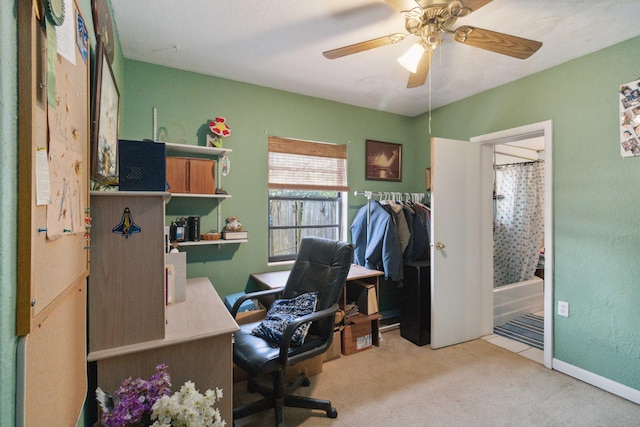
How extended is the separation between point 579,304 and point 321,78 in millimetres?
2839

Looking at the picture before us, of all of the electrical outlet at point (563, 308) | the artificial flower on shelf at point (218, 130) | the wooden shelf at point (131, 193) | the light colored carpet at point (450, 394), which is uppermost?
the artificial flower on shelf at point (218, 130)

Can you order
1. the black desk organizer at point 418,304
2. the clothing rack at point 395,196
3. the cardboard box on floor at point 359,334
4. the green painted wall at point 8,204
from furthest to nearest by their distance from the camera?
the clothing rack at point 395,196
the black desk organizer at point 418,304
the cardboard box on floor at point 359,334
the green painted wall at point 8,204

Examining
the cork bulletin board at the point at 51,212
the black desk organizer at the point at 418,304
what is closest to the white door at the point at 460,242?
the black desk organizer at the point at 418,304

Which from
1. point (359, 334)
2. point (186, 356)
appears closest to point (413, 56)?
point (186, 356)

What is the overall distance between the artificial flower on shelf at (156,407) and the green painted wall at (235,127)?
166 centimetres

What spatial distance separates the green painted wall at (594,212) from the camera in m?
2.11

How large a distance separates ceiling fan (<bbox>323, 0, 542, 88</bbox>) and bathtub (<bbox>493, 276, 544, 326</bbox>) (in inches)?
109

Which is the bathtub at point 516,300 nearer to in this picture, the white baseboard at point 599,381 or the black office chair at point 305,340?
the white baseboard at point 599,381

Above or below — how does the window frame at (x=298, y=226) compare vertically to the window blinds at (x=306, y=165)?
below

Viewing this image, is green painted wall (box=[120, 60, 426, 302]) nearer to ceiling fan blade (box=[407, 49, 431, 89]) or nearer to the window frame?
the window frame

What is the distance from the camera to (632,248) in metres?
2.10

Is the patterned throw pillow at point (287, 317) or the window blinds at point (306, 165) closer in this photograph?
the patterned throw pillow at point (287, 317)

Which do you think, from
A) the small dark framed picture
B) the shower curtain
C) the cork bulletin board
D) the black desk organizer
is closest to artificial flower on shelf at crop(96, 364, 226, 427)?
the cork bulletin board

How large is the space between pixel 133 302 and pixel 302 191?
216 cm
